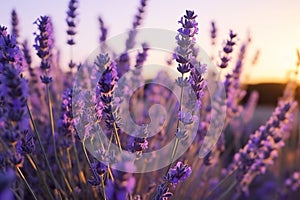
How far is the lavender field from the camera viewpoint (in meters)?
1.21

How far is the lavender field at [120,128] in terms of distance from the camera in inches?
47.6

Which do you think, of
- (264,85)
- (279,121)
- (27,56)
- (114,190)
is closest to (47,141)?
(27,56)

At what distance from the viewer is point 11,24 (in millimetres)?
2102

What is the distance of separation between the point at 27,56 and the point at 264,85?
37.0ft

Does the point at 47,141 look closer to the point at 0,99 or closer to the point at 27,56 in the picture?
the point at 27,56

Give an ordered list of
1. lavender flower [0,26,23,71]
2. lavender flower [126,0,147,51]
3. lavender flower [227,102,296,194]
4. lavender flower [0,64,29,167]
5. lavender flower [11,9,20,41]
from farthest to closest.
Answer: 1. lavender flower [126,0,147,51]
2. lavender flower [11,9,20,41]
3. lavender flower [227,102,296,194]
4. lavender flower [0,26,23,71]
5. lavender flower [0,64,29,167]

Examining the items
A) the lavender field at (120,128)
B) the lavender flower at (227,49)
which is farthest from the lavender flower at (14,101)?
the lavender flower at (227,49)

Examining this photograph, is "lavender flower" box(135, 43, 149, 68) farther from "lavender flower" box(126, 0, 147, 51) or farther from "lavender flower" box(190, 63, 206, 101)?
"lavender flower" box(190, 63, 206, 101)

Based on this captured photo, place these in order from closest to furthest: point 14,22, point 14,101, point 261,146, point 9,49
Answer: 1. point 14,101
2. point 9,49
3. point 261,146
4. point 14,22

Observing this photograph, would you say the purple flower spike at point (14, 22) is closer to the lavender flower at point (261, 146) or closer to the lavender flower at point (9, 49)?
the lavender flower at point (9, 49)

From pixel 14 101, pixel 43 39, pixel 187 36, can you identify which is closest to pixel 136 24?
pixel 43 39

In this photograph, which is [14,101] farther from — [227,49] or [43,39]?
[227,49]

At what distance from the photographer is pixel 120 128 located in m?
1.55

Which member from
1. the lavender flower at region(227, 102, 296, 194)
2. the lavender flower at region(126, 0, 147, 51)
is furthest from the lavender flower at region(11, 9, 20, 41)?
the lavender flower at region(227, 102, 296, 194)
